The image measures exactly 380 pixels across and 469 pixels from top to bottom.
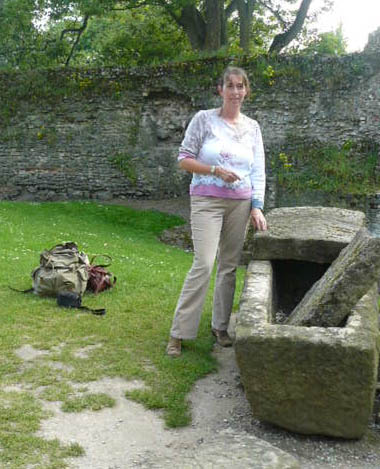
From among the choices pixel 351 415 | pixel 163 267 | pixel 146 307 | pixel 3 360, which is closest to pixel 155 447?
pixel 351 415

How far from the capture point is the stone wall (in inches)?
662

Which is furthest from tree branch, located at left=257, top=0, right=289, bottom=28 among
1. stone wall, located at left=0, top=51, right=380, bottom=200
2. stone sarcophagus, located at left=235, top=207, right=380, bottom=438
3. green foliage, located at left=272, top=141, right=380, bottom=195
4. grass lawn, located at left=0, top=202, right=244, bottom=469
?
stone sarcophagus, located at left=235, top=207, right=380, bottom=438

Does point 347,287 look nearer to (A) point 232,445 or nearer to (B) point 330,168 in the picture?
(A) point 232,445

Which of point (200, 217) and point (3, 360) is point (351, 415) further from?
point (3, 360)

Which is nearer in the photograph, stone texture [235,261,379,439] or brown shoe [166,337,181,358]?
stone texture [235,261,379,439]

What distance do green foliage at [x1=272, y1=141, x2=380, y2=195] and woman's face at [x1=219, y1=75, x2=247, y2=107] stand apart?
8.88 meters

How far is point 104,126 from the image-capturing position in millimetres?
17500

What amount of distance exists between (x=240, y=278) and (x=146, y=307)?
2.93 m

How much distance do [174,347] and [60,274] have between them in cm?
194

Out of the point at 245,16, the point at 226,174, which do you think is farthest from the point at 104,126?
the point at 226,174

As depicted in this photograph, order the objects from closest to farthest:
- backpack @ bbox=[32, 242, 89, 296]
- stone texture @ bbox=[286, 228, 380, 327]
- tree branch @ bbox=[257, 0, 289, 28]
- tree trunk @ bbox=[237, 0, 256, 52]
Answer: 1. stone texture @ bbox=[286, 228, 380, 327]
2. backpack @ bbox=[32, 242, 89, 296]
3. tree trunk @ bbox=[237, 0, 256, 52]
4. tree branch @ bbox=[257, 0, 289, 28]

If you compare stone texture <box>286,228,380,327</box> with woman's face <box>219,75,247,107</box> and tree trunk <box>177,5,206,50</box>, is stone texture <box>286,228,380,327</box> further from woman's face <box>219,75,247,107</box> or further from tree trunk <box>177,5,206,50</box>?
tree trunk <box>177,5,206,50</box>

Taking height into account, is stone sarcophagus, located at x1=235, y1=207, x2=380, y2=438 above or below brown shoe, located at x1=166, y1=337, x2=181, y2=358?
above

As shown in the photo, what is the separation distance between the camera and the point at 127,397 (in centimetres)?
416
